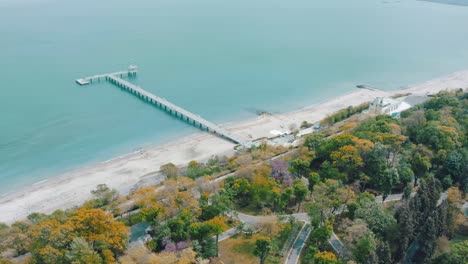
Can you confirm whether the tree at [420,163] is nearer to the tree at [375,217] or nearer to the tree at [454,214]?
the tree at [454,214]

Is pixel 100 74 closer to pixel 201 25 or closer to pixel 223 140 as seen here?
pixel 223 140

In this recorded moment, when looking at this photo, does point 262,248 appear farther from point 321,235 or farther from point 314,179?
point 314,179

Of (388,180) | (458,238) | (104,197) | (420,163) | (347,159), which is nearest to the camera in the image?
(458,238)

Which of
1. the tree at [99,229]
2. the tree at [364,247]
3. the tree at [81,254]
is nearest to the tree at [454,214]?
the tree at [364,247]

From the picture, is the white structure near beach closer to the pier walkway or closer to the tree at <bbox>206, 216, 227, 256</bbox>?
the pier walkway

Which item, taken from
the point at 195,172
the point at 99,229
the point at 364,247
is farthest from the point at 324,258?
the point at 195,172

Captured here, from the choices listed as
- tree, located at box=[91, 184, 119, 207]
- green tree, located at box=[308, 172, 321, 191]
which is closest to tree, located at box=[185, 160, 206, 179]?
tree, located at box=[91, 184, 119, 207]
